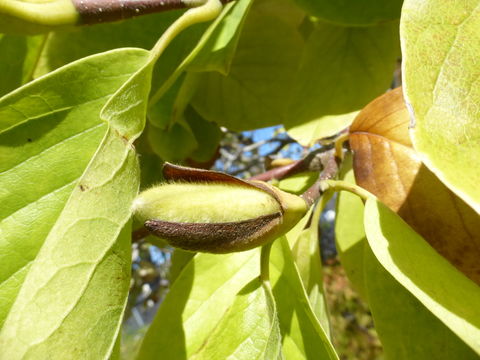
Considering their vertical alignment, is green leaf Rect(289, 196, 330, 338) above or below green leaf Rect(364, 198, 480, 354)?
below

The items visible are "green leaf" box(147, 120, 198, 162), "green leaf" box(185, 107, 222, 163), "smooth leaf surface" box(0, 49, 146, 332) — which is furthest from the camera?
"green leaf" box(185, 107, 222, 163)

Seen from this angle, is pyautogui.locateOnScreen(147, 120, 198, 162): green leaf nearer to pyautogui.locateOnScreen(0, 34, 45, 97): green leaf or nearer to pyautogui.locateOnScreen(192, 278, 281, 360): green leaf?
pyautogui.locateOnScreen(0, 34, 45, 97): green leaf

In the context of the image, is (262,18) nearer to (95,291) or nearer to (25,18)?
(25,18)

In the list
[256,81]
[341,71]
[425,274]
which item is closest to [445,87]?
[425,274]

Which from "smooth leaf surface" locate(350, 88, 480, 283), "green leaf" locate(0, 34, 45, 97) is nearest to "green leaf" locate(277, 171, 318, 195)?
"smooth leaf surface" locate(350, 88, 480, 283)

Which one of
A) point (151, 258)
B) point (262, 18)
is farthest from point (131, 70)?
point (151, 258)

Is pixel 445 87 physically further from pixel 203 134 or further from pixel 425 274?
pixel 203 134
